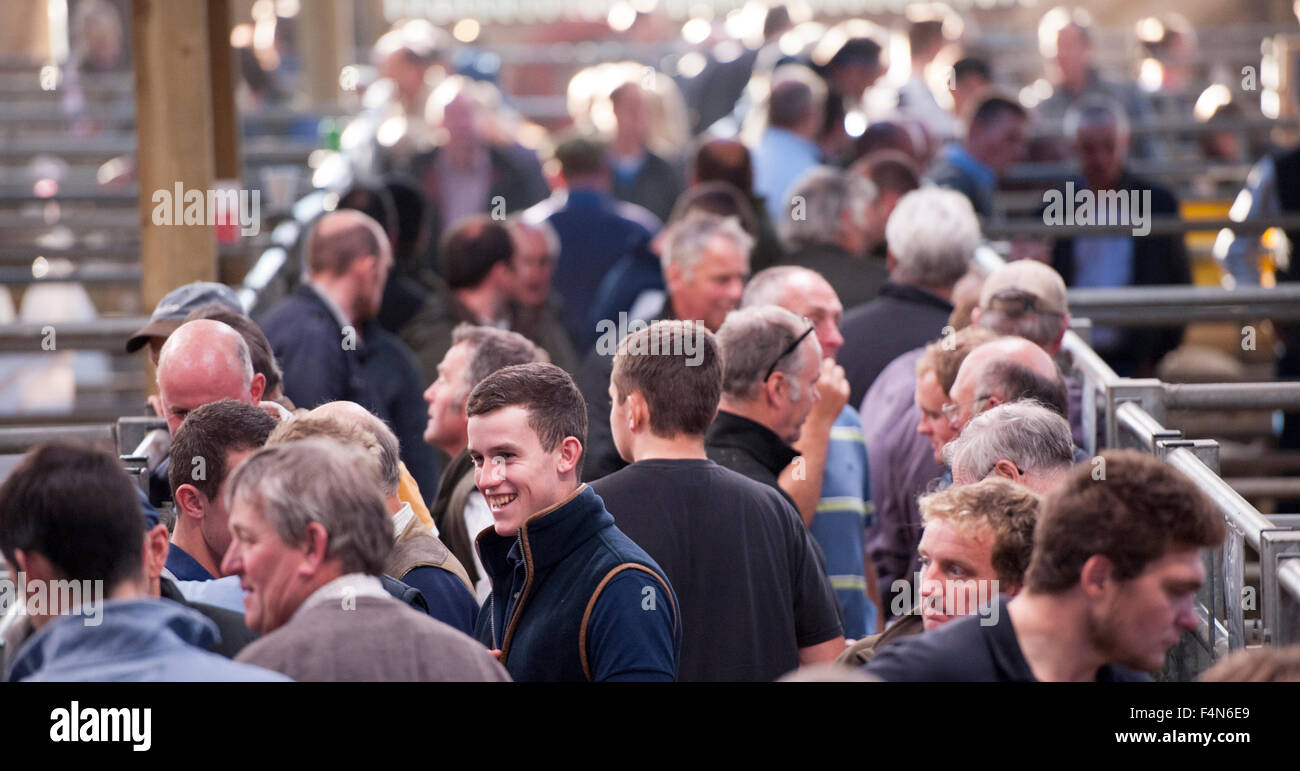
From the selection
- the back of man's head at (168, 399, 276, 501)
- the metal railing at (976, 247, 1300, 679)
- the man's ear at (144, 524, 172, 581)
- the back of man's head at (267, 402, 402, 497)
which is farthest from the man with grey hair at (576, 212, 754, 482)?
the man's ear at (144, 524, 172, 581)

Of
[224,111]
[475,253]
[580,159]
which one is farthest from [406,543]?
[580,159]

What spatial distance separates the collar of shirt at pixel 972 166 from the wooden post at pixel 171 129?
4.33 metres

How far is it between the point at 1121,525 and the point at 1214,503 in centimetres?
90

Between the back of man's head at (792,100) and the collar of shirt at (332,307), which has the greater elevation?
the back of man's head at (792,100)

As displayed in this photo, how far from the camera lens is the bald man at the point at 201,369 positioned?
4840 millimetres

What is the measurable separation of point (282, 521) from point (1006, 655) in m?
1.30

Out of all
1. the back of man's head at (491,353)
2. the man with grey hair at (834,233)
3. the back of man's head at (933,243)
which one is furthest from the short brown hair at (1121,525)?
the man with grey hair at (834,233)

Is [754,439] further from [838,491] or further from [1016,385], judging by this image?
[1016,385]

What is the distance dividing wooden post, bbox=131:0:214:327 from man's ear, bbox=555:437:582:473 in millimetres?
3922

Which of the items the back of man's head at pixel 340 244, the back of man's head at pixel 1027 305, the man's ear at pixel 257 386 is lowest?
the man's ear at pixel 257 386

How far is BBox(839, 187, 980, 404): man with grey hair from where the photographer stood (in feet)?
20.1

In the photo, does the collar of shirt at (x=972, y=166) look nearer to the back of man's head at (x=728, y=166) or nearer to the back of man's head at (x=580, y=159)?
the back of man's head at (x=728, y=166)

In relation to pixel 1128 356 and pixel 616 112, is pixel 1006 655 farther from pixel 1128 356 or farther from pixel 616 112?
pixel 616 112
